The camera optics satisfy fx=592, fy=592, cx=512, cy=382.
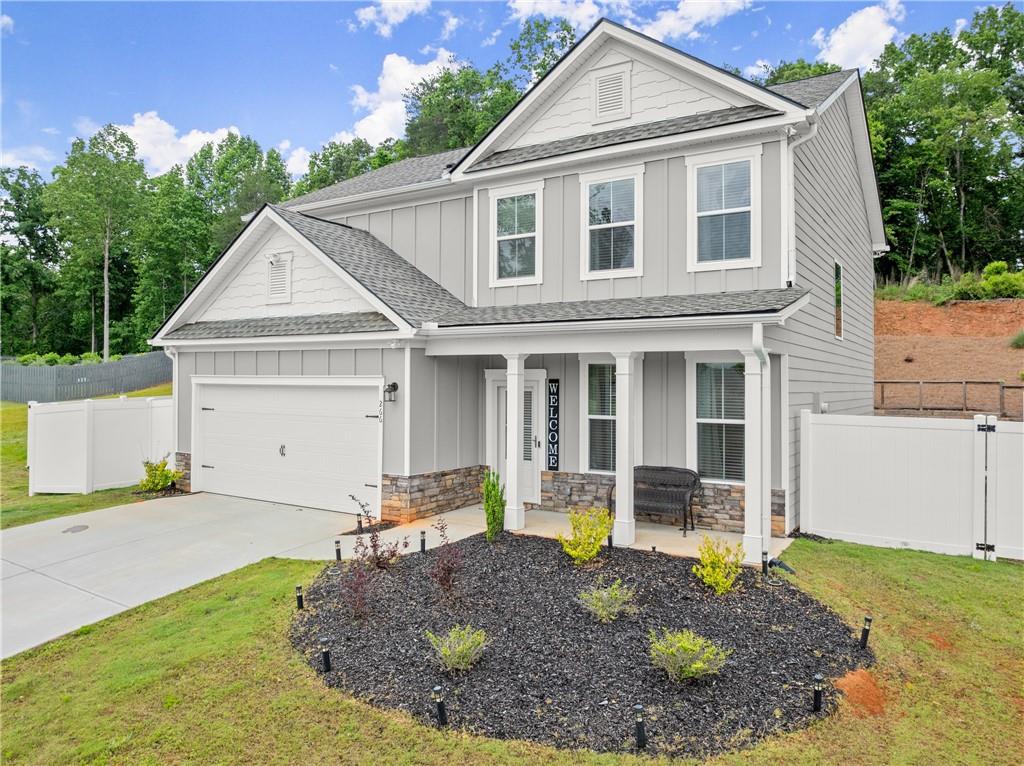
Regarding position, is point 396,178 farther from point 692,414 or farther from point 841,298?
point 841,298

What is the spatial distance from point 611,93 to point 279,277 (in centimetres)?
683

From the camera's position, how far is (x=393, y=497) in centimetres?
959

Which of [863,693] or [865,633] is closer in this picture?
[863,693]

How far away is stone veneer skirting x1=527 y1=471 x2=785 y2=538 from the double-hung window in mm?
3436

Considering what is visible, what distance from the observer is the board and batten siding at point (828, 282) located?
8.63 metres

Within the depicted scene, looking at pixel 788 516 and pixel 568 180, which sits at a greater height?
pixel 568 180

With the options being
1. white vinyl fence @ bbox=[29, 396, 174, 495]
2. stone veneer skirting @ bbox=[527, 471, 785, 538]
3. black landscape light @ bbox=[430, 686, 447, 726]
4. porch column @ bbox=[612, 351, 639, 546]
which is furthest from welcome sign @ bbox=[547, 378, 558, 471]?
white vinyl fence @ bbox=[29, 396, 174, 495]

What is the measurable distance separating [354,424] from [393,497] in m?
1.46

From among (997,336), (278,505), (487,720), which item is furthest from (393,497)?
(997,336)

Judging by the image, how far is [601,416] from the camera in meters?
9.69

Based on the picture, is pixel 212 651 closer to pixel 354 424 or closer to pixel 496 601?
pixel 496 601

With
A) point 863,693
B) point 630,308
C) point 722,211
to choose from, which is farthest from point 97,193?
point 863,693

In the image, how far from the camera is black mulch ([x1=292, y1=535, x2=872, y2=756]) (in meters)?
4.00

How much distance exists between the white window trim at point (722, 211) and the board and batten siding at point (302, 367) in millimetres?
4774
